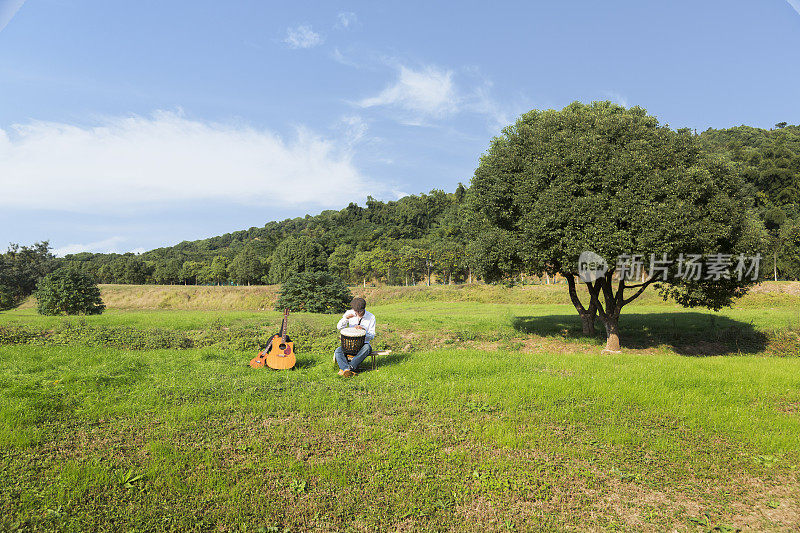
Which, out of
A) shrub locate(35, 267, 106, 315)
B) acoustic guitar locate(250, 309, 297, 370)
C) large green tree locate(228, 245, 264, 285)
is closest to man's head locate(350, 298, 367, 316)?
acoustic guitar locate(250, 309, 297, 370)

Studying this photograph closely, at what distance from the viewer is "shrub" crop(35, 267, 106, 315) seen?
26500 mm

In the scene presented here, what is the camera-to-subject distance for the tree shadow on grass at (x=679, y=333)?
20.6m

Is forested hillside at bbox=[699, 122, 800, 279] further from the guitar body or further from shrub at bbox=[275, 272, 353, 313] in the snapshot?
the guitar body

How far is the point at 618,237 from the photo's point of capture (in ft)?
49.7

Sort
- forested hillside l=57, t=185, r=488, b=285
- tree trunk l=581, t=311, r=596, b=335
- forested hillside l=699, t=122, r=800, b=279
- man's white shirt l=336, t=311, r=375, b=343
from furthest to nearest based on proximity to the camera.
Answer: forested hillside l=57, t=185, r=488, b=285
forested hillside l=699, t=122, r=800, b=279
tree trunk l=581, t=311, r=596, b=335
man's white shirt l=336, t=311, r=375, b=343

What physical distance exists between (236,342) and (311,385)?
260 inches

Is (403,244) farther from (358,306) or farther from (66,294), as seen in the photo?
(358,306)

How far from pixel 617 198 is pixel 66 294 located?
3211 cm

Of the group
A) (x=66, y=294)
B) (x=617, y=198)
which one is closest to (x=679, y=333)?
(x=617, y=198)

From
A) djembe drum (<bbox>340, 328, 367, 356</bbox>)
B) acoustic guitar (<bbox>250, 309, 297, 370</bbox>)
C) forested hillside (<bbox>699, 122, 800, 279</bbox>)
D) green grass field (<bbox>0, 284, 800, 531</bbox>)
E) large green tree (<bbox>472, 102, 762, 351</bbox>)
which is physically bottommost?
green grass field (<bbox>0, 284, 800, 531</bbox>)

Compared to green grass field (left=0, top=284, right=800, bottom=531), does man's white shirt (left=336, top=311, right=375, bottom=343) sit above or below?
above

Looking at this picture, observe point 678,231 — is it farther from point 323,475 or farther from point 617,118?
point 323,475

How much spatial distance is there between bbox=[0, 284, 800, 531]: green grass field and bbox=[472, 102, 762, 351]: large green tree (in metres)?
5.14

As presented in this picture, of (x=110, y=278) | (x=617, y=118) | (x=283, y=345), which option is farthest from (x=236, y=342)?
(x=110, y=278)
